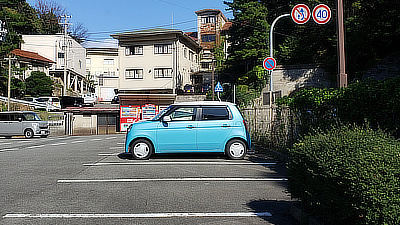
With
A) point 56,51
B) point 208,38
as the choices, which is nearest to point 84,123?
point 56,51

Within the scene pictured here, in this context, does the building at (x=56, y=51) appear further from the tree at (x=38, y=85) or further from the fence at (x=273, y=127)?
the fence at (x=273, y=127)

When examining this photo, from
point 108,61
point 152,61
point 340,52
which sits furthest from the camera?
point 108,61

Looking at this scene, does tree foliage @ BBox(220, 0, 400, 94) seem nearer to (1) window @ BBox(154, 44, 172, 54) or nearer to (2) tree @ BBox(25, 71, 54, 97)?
(1) window @ BBox(154, 44, 172, 54)

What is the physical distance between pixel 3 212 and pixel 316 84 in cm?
2350

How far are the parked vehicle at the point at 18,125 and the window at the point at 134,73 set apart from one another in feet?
70.7

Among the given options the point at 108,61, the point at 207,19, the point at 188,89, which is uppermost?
the point at 207,19

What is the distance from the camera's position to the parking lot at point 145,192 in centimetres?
522

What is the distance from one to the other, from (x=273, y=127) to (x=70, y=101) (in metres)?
35.2

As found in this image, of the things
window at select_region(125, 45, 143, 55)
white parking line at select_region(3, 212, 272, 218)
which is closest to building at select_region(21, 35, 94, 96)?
window at select_region(125, 45, 143, 55)

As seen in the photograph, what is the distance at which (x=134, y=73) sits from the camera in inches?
1854

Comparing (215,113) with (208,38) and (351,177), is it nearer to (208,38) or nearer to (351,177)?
(351,177)

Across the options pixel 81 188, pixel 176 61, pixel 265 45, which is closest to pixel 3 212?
pixel 81 188

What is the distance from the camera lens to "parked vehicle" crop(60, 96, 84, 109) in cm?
4212

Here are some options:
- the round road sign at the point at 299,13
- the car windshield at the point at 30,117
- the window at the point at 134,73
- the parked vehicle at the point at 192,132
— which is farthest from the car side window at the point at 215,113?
the window at the point at 134,73
